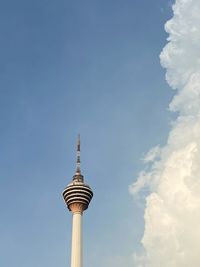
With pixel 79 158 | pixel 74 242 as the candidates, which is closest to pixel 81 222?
pixel 74 242

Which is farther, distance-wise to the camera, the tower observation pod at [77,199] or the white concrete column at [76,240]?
the tower observation pod at [77,199]

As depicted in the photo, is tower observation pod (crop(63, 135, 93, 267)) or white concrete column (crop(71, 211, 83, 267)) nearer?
white concrete column (crop(71, 211, 83, 267))

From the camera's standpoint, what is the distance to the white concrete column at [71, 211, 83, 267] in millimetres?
119312

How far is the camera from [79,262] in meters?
119

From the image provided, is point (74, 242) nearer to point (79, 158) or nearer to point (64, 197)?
point (64, 197)

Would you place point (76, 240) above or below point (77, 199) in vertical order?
below

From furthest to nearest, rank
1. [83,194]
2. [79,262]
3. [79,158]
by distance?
[79,158]
[83,194]
[79,262]

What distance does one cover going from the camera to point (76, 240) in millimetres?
122125

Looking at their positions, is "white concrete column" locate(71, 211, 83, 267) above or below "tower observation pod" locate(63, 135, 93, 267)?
below

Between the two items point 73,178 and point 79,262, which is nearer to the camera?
point 79,262

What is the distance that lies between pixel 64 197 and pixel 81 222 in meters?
10.1

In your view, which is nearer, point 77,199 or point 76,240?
point 76,240

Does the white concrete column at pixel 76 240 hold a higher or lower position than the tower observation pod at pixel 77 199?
lower

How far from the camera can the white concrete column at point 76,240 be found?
391 feet
